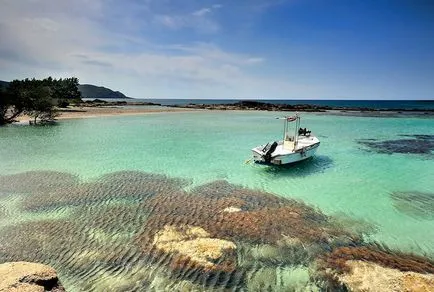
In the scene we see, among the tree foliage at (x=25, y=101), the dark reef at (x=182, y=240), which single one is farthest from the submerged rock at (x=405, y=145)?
the tree foliage at (x=25, y=101)

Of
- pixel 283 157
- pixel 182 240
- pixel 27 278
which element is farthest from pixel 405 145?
pixel 27 278

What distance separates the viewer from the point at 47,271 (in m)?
6.59

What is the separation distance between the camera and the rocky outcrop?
5961 mm

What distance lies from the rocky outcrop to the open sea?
2.53 metres

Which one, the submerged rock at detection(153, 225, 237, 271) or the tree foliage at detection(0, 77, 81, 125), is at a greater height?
A: the tree foliage at detection(0, 77, 81, 125)

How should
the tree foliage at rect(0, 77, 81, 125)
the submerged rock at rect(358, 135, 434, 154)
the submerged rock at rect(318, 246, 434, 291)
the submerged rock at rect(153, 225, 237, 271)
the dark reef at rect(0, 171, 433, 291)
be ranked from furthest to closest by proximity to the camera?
the tree foliage at rect(0, 77, 81, 125), the submerged rock at rect(358, 135, 434, 154), the submerged rock at rect(153, 225, 237, 271), the dark reef at rect(0, 171, 433, 291), the submerged rock at rect(318, 246, 434, 291)

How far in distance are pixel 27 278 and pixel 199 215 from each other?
8.36 metres

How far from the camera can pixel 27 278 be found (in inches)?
246

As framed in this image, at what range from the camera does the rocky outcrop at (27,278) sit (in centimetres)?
596

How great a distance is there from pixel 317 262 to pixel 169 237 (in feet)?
17.1

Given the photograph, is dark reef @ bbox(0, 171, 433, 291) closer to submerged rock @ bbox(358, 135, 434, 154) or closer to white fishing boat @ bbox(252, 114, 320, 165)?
white fishing boat @ bbox(252, 114, 320, 165)

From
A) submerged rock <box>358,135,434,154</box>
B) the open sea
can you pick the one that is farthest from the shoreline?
the open sea

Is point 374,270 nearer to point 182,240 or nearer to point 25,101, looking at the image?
point 182,240

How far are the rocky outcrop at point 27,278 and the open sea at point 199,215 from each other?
2.53 metres
